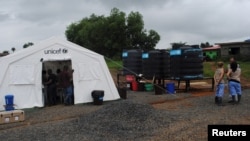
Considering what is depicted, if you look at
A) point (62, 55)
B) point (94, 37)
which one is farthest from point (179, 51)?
point (94, 37)

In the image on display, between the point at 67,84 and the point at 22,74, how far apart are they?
195 centimetres

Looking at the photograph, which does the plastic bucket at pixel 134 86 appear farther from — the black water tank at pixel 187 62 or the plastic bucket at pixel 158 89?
the black water tank at pixel 187 62

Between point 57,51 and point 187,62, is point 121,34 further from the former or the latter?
point 57,51

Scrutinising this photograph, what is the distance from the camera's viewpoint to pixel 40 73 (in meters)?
17.7

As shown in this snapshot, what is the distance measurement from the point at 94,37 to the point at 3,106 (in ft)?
143

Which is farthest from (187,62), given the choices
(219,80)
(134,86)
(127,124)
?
(127,124)

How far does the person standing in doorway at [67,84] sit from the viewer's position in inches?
698

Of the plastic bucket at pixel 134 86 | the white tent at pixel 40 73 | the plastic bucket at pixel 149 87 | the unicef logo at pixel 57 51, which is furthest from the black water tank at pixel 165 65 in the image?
the unicef logo at pixel 57 51

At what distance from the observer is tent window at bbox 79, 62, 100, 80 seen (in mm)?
18312

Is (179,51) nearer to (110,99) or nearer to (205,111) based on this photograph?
(110,99)

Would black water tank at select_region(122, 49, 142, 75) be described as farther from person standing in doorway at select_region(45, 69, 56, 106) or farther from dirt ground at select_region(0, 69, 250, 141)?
person standing in doorway at select_region(45, 69, 56, 106)

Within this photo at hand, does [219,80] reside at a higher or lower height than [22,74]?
lower

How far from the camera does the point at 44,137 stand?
10.5m

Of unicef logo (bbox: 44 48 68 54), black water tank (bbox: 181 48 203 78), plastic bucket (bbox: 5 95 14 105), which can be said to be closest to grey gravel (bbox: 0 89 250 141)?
plastic bucket (bbox: 5 95 14 105)
